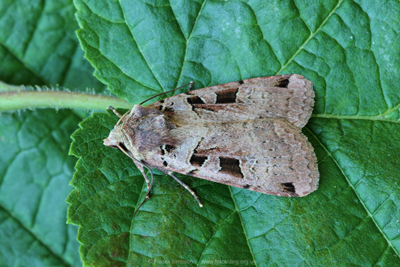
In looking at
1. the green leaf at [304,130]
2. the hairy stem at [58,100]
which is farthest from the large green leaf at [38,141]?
the green leaf at [304,130]

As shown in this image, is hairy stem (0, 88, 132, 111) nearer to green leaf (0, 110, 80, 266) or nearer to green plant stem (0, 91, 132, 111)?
green plant stem (0, 91, 132, 111)

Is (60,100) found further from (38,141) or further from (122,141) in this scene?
(38,141)

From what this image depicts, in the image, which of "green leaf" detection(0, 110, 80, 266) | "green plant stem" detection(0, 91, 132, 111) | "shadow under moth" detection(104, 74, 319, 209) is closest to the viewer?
"shadow under moth" detection(104, 74, 319, 209)

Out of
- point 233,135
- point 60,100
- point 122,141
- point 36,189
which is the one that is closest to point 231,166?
point 233,135

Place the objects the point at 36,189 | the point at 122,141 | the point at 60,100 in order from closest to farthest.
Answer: the point at 122,141, the point at 60,100, the point at 36,189

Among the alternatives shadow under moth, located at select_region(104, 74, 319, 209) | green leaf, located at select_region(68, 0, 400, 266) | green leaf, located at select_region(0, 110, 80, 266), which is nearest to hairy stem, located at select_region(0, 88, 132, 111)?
Answer: green leaf, located at select_region(68, 0, 400, 266)

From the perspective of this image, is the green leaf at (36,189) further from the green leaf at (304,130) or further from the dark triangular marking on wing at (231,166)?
the dark triangular marking on wing at (231,166)

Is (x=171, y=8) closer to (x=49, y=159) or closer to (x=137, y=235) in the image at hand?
(x=137, y=235)
